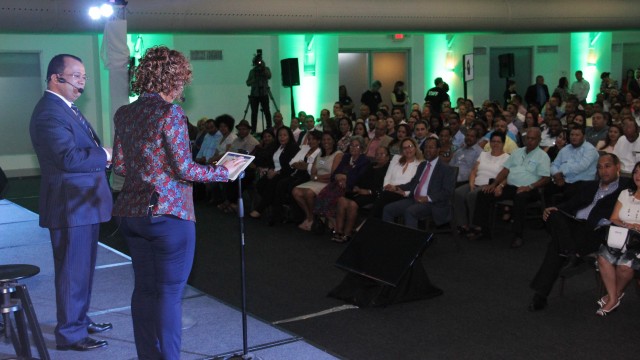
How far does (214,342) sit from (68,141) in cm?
143

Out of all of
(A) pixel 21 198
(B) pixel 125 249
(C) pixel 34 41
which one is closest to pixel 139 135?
(B) pixel 125 249

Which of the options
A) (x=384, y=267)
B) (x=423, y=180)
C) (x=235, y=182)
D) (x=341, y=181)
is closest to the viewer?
(x=384, y=267)

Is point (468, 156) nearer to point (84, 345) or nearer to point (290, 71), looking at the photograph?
point (84, 345)

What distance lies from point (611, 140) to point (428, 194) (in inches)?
109

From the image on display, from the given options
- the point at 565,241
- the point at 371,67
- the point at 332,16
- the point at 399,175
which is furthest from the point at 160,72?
the point at 371,67

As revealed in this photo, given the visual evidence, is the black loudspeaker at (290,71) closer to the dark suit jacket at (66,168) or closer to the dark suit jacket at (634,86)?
the dark suit jacket at (634,86)

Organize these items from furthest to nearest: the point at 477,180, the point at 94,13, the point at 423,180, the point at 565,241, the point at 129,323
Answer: the point at 94,13 < the point at 477,180 < the point at 423,180 < the point at 565,241 < the point at 129,323

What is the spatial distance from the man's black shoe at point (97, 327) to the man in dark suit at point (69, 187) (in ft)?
1.04

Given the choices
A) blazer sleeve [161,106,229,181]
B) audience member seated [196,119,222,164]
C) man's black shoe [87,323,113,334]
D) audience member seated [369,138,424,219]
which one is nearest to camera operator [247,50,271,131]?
audience member seated [196,119,222,164]

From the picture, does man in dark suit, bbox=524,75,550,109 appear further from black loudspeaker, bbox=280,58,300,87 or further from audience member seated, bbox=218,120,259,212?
audience member seated, bbox=218,120,259,212

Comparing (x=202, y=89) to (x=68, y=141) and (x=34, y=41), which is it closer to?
(x=34, y=41)

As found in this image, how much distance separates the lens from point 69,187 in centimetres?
383

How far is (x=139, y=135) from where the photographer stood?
9.83 feet

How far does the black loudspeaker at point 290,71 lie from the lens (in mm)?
13914
